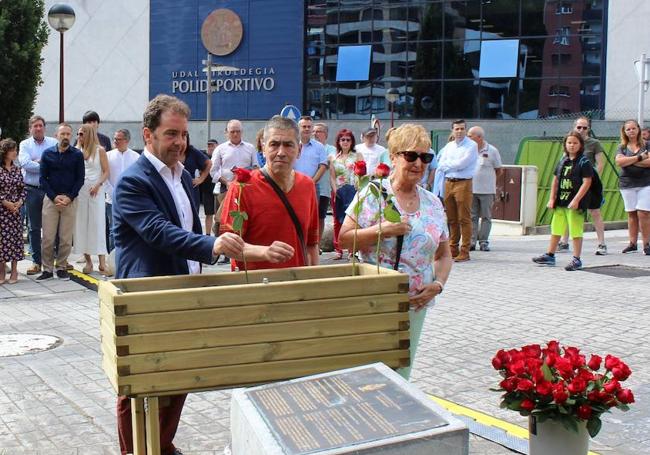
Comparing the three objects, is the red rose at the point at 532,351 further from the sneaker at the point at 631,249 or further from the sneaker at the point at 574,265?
the sneaker at the point at 631,249

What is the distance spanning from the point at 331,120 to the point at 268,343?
3782 centimetres

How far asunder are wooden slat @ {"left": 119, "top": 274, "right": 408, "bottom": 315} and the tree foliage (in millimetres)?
17112

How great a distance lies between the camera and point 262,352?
3.48 metres

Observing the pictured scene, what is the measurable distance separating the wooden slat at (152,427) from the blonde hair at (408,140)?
1.80 meters

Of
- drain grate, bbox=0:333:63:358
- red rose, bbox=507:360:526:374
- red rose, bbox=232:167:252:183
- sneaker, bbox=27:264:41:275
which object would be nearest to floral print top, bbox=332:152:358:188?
sneaker, bbox=27:264:41:275

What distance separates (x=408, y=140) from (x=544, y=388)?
1.41 metres

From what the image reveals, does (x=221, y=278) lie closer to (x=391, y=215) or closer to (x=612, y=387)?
(x=391, y=215)

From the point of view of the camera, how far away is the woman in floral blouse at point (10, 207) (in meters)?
11.4

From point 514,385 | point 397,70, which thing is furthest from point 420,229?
point 397,70

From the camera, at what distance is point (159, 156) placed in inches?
165

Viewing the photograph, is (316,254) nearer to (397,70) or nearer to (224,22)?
(397,70)

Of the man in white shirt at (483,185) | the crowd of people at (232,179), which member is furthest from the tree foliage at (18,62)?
the man in white shirt at (483,185)

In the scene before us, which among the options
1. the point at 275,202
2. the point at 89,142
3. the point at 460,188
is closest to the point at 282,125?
the point at 275,202

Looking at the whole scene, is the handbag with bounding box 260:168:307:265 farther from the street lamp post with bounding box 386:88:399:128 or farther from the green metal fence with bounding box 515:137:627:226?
the street lamp post with bounding box 386:88:399:128
